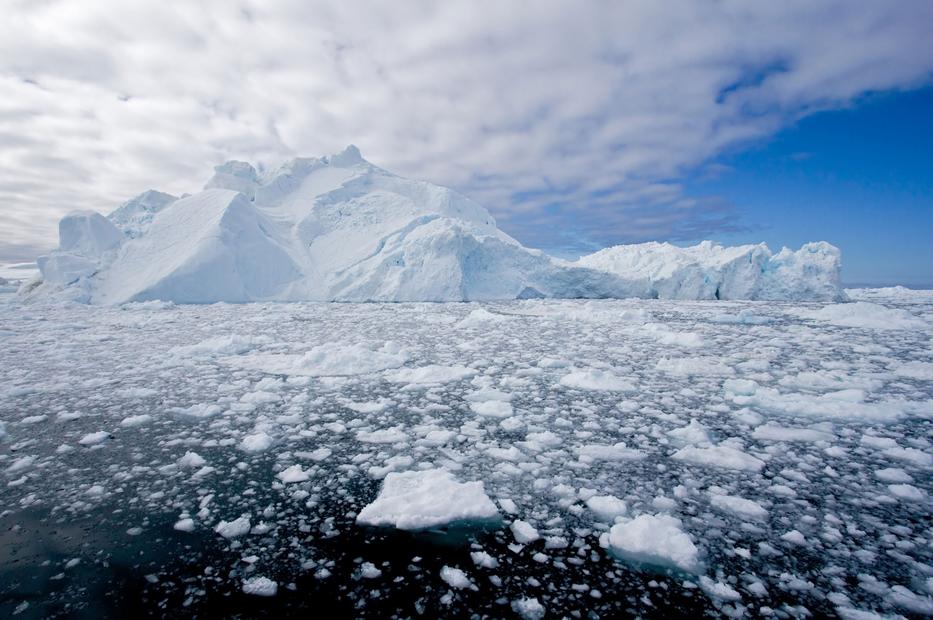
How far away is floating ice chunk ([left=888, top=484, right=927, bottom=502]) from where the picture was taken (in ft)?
7.53

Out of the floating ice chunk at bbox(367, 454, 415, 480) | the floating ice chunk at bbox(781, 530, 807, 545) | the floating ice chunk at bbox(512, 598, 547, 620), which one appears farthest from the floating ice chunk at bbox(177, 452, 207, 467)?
the floating ice chunk at bbox(781, 530, 807, 545)

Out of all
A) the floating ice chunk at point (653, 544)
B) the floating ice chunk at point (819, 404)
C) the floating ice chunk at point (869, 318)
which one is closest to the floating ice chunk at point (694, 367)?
the floating ice chunk at point (819, 404)

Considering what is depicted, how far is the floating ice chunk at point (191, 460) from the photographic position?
106 inches

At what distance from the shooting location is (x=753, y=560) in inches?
71.4

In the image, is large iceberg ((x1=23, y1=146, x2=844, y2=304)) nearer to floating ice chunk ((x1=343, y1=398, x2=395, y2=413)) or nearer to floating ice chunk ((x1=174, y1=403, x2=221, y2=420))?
floating ice chunk ((x1=174, y1=403, x2=221, y2=420))

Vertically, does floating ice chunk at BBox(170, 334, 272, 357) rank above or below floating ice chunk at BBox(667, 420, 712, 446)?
below

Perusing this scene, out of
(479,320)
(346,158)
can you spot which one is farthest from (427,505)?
(346,158)

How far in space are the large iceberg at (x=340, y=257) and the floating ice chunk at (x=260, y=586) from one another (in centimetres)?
1826

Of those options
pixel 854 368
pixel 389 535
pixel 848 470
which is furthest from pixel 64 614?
pixel 854 368

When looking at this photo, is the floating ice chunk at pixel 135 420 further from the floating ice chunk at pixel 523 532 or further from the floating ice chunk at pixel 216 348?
the floating ice chunk at pixel 523 532

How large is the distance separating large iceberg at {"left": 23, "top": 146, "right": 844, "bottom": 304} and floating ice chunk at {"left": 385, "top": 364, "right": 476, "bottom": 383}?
1513cm

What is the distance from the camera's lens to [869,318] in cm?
1074

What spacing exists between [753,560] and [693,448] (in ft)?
3.64

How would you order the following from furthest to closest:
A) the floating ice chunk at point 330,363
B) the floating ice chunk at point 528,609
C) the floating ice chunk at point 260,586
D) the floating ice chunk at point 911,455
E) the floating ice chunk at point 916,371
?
the floating ice chunk at point 330,363 → the floating ice chunk at point 916,371 → the floating ice chunk at point 911,455 → the floating ice chunk at point 260,586 → the floating ice chunk at point 528,609
